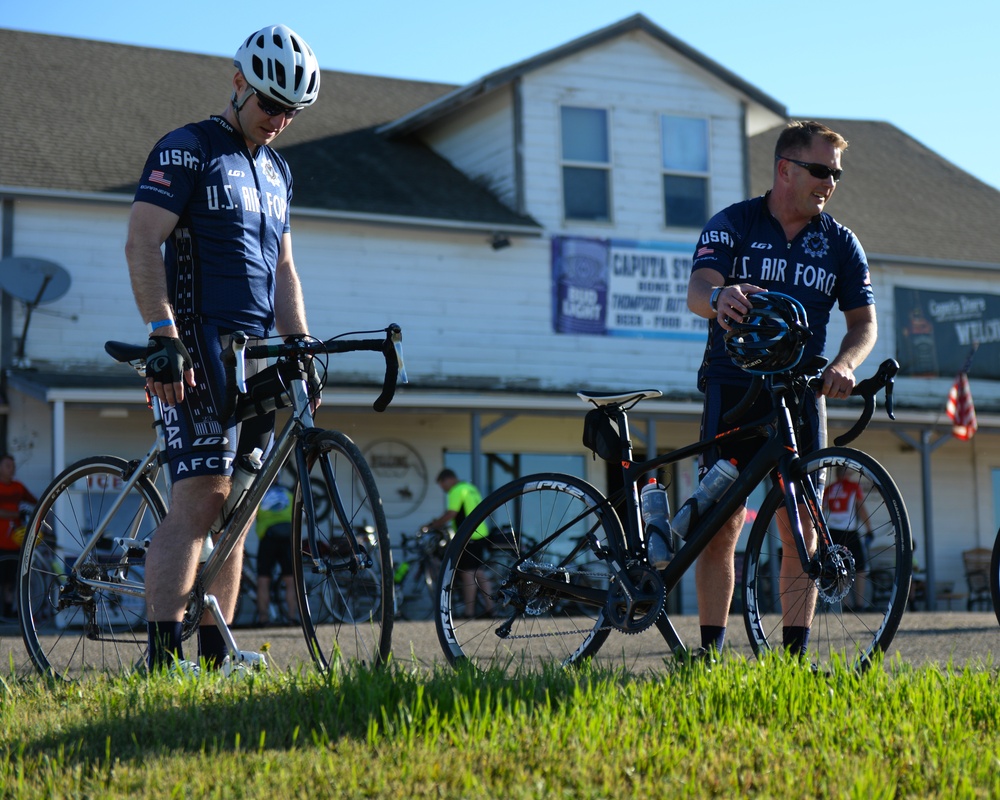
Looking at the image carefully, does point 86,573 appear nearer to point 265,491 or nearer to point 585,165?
point 265,491

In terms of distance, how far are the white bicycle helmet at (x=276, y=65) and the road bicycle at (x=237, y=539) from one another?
89 centimetres

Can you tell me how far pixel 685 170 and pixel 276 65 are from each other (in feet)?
55.5

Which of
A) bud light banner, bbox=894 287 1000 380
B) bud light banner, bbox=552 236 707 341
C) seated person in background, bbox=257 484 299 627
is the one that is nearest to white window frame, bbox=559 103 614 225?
bud light banner, bbox=552 236 707 341

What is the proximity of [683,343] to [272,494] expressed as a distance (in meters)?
7.97

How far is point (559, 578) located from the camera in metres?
5.19

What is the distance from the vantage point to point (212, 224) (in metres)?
5.07

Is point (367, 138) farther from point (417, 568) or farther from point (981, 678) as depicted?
point (981, 678)

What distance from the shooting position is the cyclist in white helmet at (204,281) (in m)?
4.84

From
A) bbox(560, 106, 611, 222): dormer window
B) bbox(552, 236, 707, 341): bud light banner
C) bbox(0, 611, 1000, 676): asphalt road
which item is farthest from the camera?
bbox(560, 106, 611, 222): dormer window

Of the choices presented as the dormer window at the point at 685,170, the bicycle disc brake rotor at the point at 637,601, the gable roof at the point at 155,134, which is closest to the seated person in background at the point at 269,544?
the gable roof at the point at 155,134

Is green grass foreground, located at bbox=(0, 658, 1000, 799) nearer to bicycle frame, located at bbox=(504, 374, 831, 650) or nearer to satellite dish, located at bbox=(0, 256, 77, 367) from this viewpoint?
bicycle frame, located at bbox=(504, 374, 831, 650)

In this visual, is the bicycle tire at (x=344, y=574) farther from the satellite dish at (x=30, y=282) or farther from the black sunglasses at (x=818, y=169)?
the satellite dish at (x=30, y=282)

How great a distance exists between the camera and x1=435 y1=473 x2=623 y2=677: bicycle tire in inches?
201

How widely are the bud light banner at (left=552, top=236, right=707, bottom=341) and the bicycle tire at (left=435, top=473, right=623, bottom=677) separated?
15189mm
